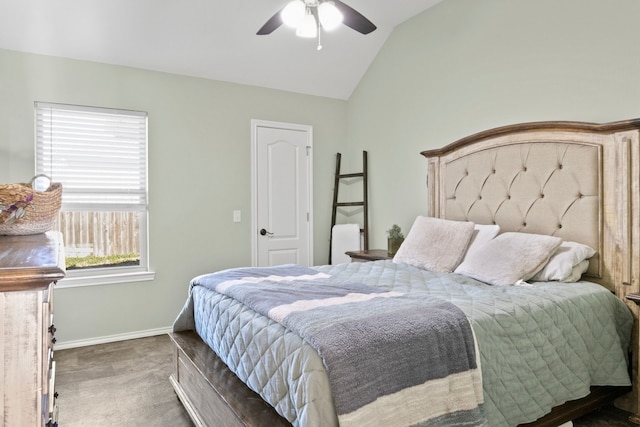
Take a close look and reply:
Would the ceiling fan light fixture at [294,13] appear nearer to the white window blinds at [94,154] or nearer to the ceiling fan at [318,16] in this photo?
the ceiling fan at [318,16]

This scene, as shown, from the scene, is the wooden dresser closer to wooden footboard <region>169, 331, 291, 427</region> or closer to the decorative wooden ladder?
wooden footboard <region>169, 331, 291, 427</region>

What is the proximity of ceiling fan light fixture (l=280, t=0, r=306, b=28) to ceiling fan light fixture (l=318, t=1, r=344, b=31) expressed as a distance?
11 centimetres

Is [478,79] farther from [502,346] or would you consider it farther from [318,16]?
[502,346]

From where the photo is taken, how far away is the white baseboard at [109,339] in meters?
3.47

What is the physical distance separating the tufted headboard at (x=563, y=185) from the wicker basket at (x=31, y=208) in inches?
108

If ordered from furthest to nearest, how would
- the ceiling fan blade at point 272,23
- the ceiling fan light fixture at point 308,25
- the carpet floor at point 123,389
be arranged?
the ceiling fan blade at point 272,23, the ceiling fan light fixture at point 308,25, the carpet floor at point 123,389

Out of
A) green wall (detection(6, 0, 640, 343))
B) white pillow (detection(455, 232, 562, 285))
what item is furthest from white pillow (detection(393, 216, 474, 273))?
green wall (detection(6, 0, 640, 343))

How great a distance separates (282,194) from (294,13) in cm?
223

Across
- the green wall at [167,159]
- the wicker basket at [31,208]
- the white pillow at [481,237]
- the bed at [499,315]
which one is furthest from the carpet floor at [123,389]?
the wicker basket at [31,208]

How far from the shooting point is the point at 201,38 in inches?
144

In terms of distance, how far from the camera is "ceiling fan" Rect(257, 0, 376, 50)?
254cm

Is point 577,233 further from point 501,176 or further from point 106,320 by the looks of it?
point 106,320

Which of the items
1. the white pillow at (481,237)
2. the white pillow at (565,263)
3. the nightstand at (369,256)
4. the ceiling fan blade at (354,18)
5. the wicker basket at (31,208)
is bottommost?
the nightstand at (369,256)

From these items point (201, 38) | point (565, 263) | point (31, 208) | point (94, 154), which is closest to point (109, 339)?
point (94, 154)
